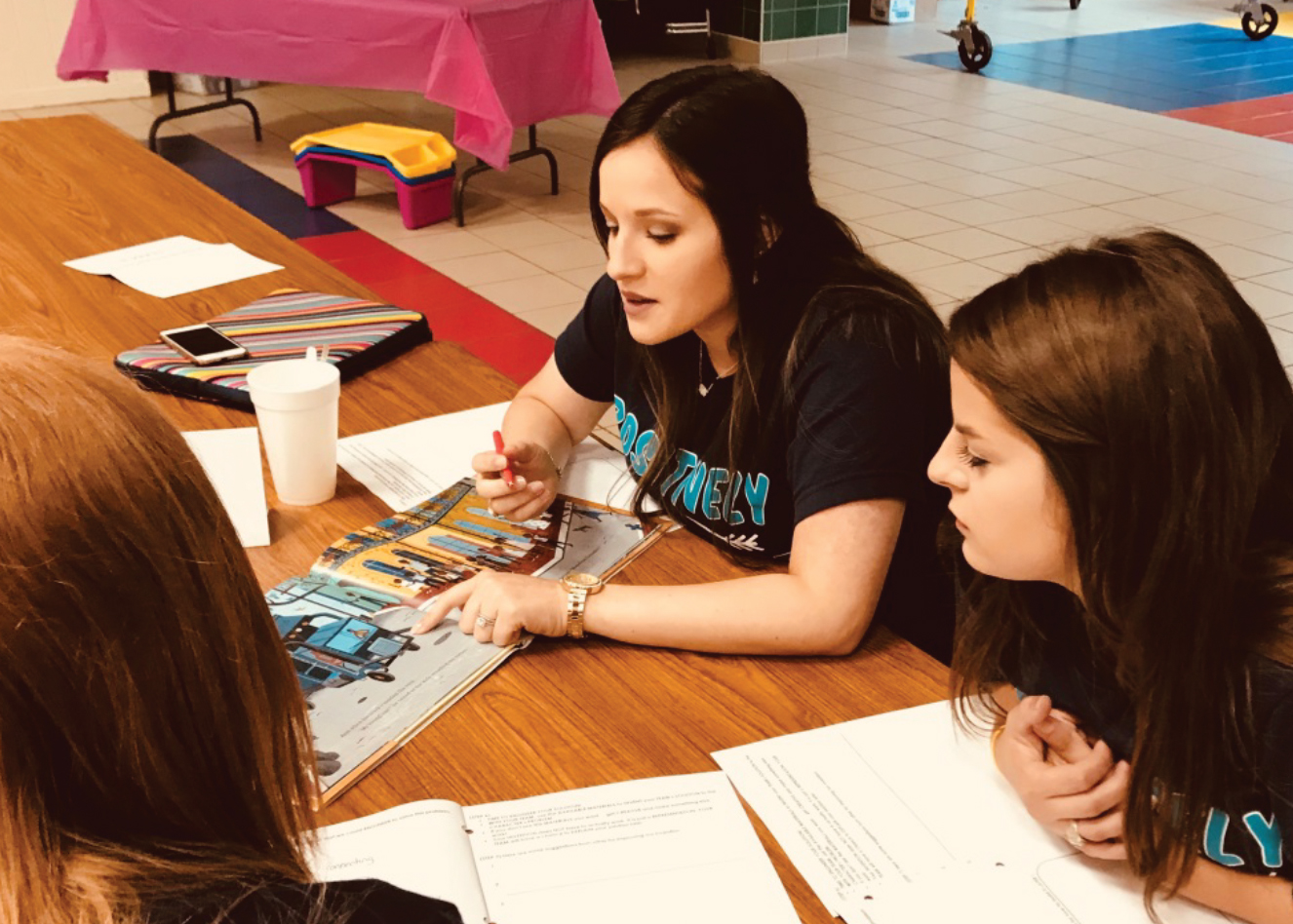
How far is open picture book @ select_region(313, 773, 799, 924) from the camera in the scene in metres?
0.84

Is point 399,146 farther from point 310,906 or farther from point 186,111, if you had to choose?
point 310,906

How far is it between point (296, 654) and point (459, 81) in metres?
3.38

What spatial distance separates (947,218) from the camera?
183 inches

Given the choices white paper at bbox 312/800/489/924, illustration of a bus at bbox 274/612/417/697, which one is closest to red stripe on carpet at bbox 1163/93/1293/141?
illustration of a bus at bbox 274/612/417/697

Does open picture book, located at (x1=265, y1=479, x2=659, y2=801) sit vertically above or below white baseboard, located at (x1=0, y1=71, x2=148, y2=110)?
above

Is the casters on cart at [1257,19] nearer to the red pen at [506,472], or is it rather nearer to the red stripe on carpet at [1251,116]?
the red stripe on carpet at [1251,116]

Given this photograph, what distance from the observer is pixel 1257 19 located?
7.82 metres

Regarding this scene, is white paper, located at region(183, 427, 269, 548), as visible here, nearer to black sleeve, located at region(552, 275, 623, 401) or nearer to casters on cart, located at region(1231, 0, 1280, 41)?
black sleeve, located at region(552, 275, 623, 401)

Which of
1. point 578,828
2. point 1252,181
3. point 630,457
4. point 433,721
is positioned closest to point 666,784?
point 578,828

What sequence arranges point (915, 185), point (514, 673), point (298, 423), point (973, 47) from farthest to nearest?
1. point (973, 47)
2. point (915, 185)
3. point (298, 423)
4. point (514, 673)

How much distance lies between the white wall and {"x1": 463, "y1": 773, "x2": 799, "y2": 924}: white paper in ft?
19.4

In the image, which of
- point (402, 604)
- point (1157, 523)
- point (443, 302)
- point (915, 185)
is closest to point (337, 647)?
point (402, 604)

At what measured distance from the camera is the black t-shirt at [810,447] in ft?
3.92

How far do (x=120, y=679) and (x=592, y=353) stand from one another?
109 cm
